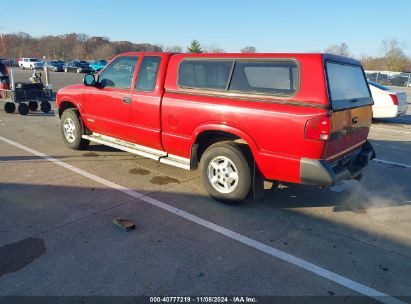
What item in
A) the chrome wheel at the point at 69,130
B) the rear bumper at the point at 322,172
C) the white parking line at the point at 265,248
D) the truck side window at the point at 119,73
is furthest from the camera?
the chrome wheel at the point at 69,130

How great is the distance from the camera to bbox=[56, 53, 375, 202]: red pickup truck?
12.1ft

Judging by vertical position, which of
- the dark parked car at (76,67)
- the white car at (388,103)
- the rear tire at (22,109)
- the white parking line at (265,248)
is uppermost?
the dark parked car at (76,67)

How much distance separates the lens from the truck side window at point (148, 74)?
5.15 metres

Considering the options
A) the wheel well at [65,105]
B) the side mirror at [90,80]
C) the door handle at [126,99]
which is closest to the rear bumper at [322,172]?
the door handle at [126,99]

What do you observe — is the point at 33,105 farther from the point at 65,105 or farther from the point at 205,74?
the point at 205,74

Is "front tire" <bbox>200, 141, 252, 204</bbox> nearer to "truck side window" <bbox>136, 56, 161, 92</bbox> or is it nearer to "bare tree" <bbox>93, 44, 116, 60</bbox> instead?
"truck side window" <bbox>136, 56, 161, 92</bbox>

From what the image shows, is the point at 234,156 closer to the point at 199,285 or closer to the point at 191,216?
the point at 191,216

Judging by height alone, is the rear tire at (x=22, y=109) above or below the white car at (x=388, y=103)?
below

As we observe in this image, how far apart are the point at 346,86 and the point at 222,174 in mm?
1940

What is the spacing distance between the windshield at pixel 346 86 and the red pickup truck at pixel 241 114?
17mm

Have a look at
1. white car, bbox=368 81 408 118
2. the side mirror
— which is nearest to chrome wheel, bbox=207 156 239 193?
the side mirror

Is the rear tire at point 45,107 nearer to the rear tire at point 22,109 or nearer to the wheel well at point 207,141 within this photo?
the rear tire at point 22,109

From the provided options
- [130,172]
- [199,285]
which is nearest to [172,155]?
[130,172]

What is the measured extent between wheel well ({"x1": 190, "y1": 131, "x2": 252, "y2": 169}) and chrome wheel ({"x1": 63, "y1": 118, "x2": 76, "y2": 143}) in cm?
303
